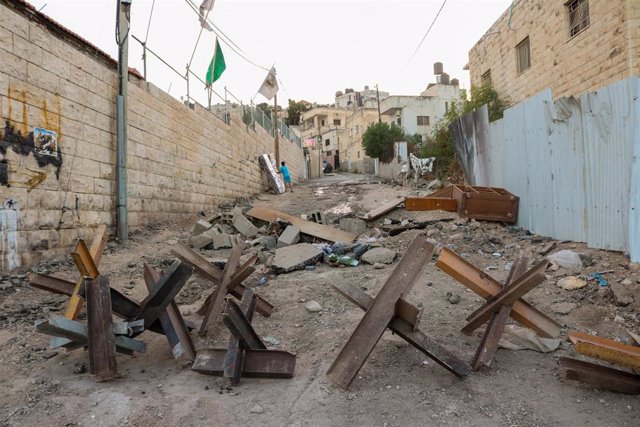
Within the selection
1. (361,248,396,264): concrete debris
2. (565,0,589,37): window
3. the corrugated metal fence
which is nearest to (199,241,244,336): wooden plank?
(361,248,396,264): concrete debris

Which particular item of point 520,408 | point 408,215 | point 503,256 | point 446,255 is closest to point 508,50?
point 408,215

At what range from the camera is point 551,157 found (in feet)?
16.8

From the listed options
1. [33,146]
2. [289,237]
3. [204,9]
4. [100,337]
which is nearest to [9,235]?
[33,146]

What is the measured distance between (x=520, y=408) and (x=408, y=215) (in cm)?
550

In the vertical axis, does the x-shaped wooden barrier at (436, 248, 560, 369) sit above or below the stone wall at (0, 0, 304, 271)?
below

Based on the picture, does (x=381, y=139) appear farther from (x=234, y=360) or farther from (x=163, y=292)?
(x=234, y=360)

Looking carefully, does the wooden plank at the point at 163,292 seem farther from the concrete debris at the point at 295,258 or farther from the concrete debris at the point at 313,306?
the concrete debris at the point at 295,258

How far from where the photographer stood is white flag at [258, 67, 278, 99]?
17.3 metres

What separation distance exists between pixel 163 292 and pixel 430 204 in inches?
208

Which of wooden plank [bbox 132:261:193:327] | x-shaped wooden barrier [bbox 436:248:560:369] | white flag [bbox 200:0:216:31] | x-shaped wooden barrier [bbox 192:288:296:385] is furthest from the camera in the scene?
white flag [bbox 200:0:216:31]

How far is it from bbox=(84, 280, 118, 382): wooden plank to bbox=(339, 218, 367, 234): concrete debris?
17.7 feet

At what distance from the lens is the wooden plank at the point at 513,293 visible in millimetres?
2334

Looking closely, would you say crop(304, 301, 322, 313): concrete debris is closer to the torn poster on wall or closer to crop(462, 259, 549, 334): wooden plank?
crop(462, 259, 549, 334): wooden plank

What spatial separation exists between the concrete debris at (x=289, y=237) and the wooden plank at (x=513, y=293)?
420cm
